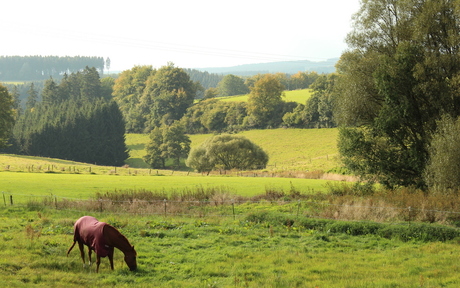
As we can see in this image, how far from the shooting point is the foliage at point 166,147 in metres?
108

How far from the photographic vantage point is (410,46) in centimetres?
3209

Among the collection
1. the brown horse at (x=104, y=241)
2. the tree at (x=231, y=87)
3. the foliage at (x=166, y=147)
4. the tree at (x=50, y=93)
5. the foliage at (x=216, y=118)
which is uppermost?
the tree at (x=231, y=87)

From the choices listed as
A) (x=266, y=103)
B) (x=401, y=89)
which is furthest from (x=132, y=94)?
(x=401, y=89)

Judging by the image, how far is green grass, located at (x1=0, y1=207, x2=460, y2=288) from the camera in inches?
500

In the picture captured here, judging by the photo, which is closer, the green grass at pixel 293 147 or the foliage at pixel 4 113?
the green grass at pixel 293 147

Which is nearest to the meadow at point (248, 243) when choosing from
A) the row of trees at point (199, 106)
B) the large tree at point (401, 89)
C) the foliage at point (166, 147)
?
the large tree at point (401, 89)

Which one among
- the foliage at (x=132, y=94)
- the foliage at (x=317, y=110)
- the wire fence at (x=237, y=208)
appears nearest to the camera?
the wire fence at (x=237, y=208)

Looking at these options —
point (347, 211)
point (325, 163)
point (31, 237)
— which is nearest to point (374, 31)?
point (347, 211)

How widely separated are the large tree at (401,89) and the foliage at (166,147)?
7532 centimetres

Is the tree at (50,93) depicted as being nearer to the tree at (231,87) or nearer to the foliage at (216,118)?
the foliage at (216,118)

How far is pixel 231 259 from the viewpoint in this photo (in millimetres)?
15188

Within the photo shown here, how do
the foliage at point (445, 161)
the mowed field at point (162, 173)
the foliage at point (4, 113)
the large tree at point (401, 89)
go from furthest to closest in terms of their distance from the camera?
the foliage at point (4, 113), the mowed field at point (162, 173), the large tree at point (401, 89), the foliage at point (445, 161)

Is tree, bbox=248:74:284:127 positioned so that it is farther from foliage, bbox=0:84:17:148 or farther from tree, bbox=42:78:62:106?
tree, bbox=42:78:62:106

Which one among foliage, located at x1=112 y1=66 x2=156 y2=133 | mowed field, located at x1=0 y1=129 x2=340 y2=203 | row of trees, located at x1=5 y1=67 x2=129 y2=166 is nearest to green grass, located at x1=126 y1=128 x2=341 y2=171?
mowed field, located at x1=0 y1=129 x2=340 y2=203
